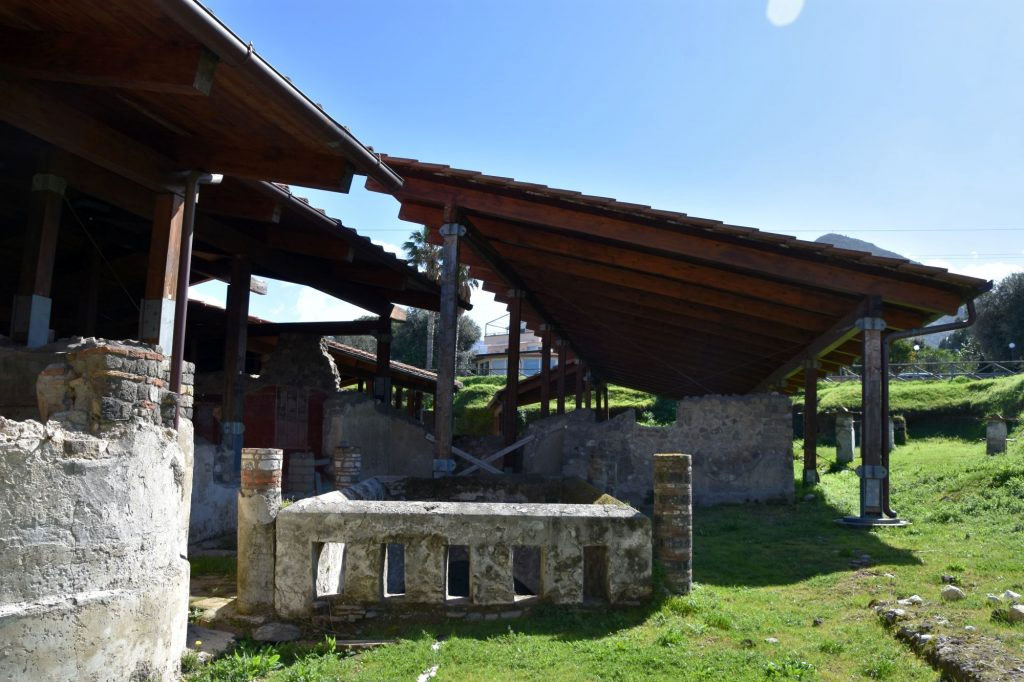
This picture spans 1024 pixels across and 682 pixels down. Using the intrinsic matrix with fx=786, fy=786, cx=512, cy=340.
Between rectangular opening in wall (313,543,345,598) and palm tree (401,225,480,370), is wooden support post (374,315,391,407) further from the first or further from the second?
palm tree (401,225,480,370)

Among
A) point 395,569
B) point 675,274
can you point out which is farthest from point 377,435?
point 675,274

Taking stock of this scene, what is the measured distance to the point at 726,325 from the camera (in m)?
13.7

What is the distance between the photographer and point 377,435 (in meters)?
14.4

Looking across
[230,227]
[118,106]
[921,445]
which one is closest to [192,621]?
[118,106]

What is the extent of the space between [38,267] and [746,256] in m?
7.96

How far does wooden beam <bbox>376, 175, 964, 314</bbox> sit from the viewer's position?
32.3 feet

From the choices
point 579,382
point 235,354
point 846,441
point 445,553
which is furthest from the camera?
point 579,382

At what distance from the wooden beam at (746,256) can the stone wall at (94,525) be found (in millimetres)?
6720

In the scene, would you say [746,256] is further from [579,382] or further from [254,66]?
[579,382]

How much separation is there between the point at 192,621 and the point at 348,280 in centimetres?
903

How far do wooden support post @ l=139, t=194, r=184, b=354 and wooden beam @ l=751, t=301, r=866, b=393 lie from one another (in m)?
8.46

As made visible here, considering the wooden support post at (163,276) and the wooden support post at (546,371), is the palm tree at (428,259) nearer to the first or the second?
the wooden support post at (546,371)

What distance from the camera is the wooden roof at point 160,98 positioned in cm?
502

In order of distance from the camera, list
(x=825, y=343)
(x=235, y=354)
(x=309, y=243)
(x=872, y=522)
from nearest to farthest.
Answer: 1. (x=872, y=522)
2. (x=235, y=354)
3. (x=309, y=243)
4. (x=825, y=343)
